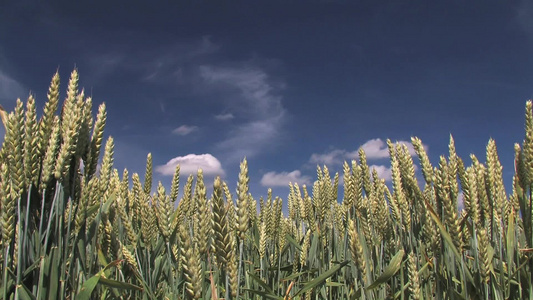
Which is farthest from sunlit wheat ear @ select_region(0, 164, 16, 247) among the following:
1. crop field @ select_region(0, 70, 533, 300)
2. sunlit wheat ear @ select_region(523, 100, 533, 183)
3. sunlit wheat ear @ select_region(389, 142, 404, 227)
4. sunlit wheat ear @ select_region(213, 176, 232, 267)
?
sunlit wheat ear @ select_region(523, 100, 533, 183)

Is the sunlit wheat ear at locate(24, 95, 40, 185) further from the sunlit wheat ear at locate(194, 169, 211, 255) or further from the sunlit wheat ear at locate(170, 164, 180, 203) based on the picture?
the sunlit wheat ear at locate(170, 164, 180, 203)

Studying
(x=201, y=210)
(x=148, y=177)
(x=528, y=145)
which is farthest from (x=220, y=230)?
(x=148, y=177)

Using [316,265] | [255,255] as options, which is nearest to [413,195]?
[316,265]

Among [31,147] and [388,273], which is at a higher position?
[31,147]

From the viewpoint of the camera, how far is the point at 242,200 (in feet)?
5.51

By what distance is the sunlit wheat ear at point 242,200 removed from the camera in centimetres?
165

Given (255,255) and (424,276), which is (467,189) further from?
(255,255)

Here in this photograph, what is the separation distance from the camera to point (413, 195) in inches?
115

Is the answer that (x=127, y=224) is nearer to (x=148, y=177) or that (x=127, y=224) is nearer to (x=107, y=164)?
(x=107, y=164)

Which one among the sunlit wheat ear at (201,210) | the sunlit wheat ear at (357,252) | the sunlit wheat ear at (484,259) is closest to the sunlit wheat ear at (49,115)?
the sunlit wheat ear at (201,210)

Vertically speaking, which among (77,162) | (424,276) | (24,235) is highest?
(77,162)

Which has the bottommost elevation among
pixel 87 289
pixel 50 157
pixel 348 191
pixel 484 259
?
pixel 87 289

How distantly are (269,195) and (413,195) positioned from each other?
180 cm

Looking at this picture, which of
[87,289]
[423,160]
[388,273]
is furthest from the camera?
[423,160]
